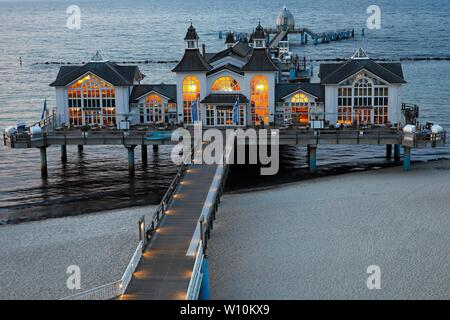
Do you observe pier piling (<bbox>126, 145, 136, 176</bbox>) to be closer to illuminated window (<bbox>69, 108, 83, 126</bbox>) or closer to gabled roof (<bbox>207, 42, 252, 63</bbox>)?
illuminated window (<bbox>69, 108, 83, 126</bbox>)

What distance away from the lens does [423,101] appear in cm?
8800

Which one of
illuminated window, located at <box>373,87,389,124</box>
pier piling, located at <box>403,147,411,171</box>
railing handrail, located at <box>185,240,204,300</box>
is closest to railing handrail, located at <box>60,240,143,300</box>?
railing handrail, located at <box>185,240,204,300</box>

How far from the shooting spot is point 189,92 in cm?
6072

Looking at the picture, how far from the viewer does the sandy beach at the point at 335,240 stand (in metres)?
34.3

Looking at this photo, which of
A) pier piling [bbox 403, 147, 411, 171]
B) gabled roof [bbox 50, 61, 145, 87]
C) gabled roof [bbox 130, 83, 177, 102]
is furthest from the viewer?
gabled roof [bbox 130, 83, 177, 102]

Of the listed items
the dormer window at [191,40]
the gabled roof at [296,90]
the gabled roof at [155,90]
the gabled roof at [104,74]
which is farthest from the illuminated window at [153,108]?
the gabled roof at [296,90]

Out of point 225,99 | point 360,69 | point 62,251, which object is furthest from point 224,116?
point 62,251

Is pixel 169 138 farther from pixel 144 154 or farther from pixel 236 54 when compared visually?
pixel 236 54

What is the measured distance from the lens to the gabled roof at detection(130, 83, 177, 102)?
61125mm

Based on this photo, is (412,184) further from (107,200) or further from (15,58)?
(15,58)

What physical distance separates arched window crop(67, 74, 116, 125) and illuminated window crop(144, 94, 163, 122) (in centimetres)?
241

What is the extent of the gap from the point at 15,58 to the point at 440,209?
368ft

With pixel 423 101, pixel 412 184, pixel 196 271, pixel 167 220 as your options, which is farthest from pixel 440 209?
pixel 423 101
